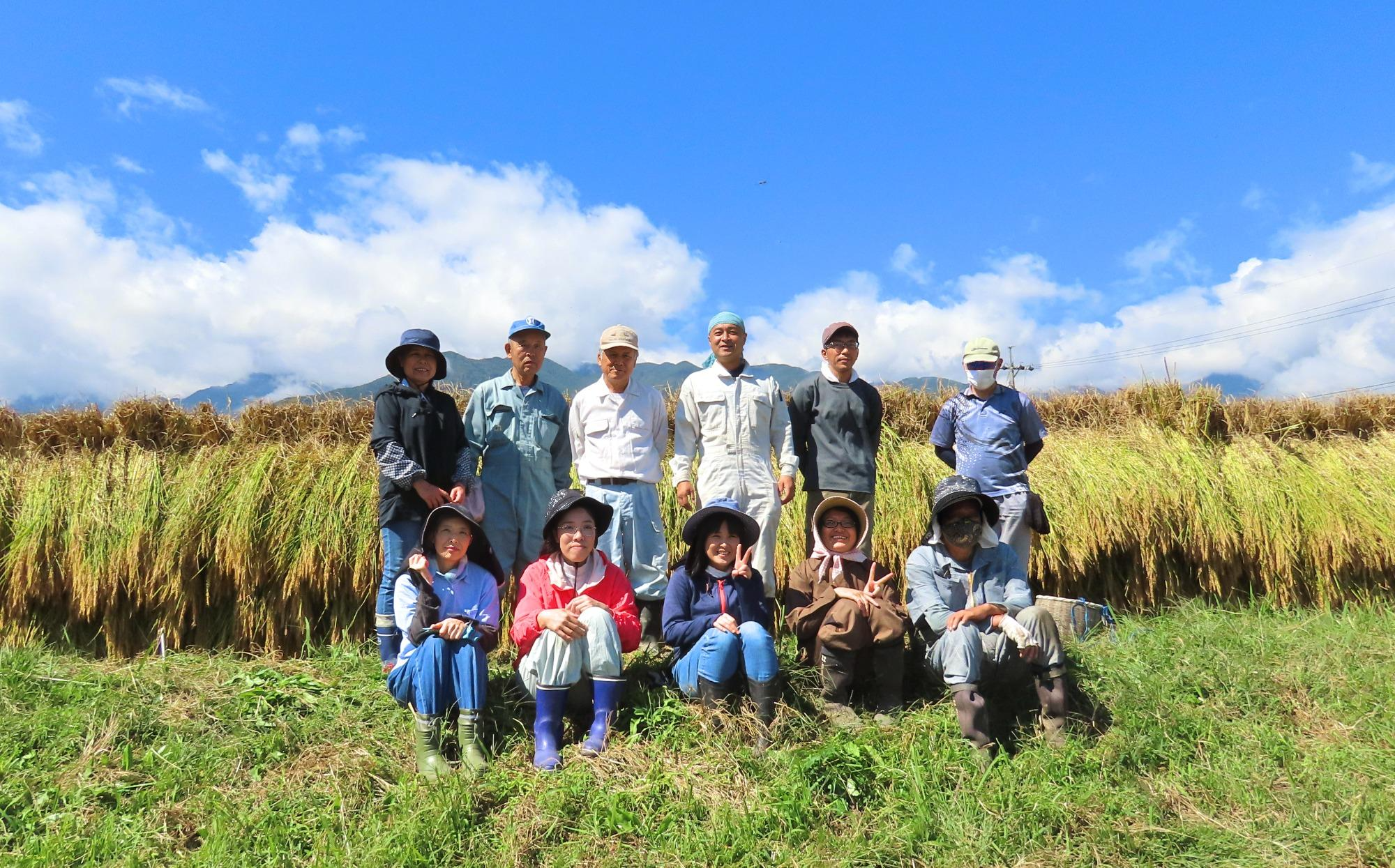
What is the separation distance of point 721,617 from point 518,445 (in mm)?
1608

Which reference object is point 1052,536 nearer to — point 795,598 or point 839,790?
point 795,598

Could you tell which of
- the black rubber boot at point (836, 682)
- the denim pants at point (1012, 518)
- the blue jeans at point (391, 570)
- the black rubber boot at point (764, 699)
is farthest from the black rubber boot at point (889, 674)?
the blue jeans at point (391, 570)

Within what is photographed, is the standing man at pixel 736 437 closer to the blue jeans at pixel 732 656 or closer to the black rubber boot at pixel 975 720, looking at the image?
the blue jeans at pixel 732 656

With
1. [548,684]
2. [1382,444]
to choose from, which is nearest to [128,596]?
[548,684]

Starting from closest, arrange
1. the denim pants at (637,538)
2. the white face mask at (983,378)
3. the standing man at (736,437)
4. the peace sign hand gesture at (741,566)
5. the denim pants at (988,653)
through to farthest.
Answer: the denim pants at (988,653)
the peace sign hand gesture at (741,566)
the denim pants at (637,538)
the standing man at (736,437)
the white face mask at (983,378)

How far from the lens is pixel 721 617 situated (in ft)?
11.8

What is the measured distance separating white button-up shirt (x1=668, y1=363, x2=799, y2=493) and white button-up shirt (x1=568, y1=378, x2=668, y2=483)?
0.56 feet

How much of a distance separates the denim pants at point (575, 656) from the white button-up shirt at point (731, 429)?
1111mm

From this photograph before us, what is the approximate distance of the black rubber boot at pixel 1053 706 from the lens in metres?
3.46

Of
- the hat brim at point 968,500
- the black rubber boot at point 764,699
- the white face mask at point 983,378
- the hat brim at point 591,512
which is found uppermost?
the white face mask at point 983,378

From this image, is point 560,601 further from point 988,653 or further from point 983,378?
point 983,378

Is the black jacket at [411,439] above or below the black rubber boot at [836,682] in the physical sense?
above

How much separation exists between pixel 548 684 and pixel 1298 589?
5664 mm

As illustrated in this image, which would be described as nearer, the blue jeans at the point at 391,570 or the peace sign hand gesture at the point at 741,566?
the peace sign hand gesture at the point at 741,566
